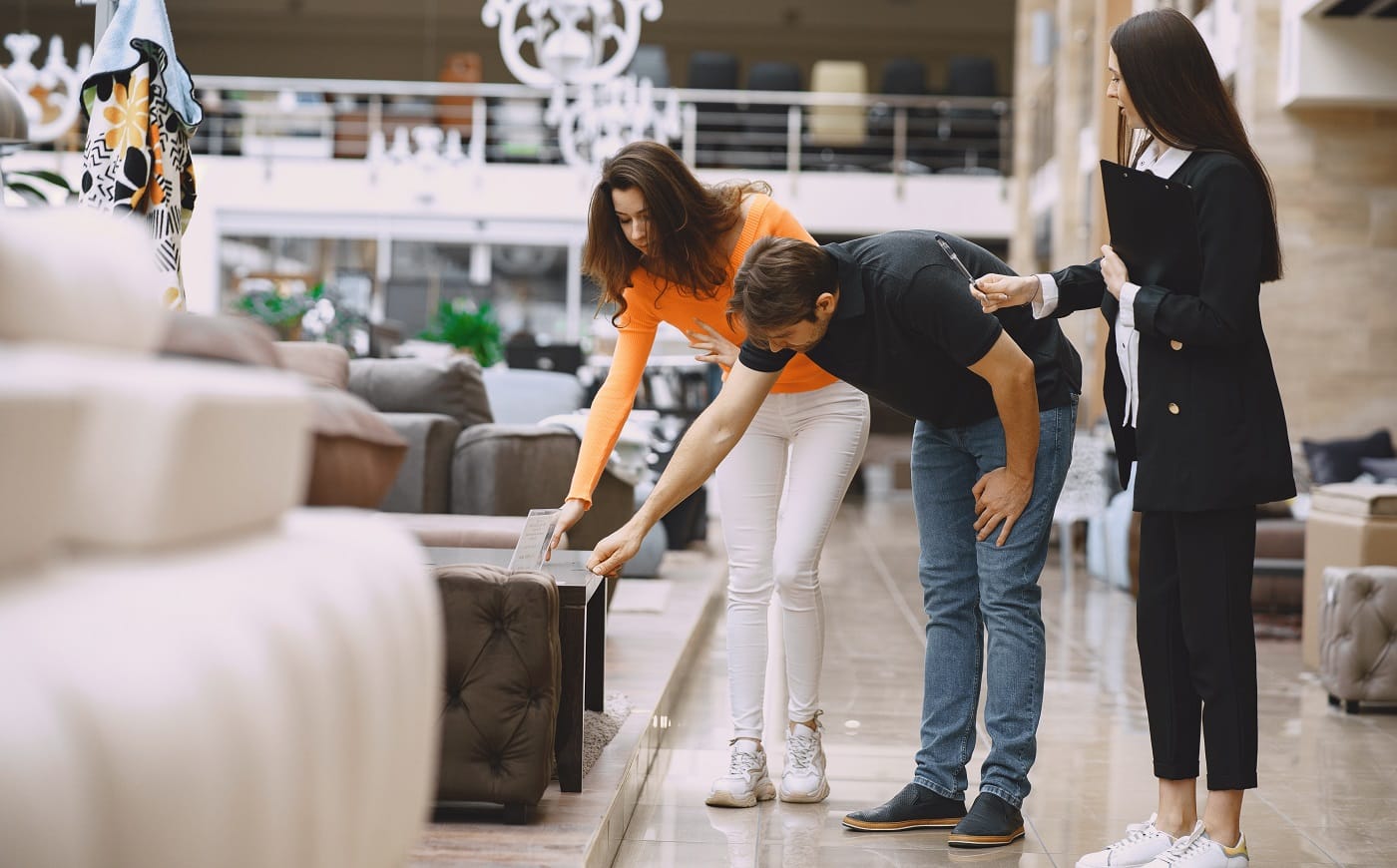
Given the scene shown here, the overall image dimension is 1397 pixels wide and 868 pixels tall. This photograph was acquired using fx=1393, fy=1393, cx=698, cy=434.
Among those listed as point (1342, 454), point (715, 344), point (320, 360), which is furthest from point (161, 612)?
point (1342, 454)

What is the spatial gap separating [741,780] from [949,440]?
0.77 m

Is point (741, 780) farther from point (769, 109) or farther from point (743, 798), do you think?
point (769, 109)

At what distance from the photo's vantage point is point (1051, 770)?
3.12 m

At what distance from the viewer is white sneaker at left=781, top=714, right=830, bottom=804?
272cm

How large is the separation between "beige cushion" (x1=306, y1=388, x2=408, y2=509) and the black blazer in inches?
48.5

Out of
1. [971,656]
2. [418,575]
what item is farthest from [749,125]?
[418,575]

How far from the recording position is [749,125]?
15562mm

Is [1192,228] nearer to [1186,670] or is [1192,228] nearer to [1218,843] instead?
[1186,670]

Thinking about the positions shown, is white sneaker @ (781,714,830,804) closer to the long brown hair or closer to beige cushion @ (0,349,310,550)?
the long brown hair

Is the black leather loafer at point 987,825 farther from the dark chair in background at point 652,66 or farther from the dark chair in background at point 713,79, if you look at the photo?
the dark chair in background at point 713,79

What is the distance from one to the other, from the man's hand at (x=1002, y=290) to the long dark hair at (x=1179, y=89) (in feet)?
1.01

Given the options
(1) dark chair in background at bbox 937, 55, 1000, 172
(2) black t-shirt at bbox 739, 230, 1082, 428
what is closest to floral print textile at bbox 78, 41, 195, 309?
(2) black t-shirt at bbox 739, 230, 1082, 428

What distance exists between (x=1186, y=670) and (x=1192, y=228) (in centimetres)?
71

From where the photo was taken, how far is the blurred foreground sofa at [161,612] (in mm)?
783
